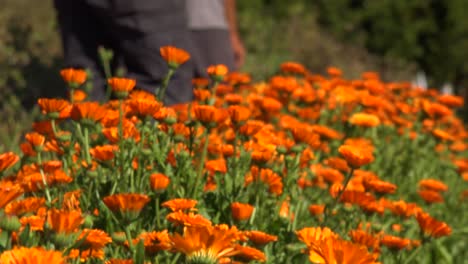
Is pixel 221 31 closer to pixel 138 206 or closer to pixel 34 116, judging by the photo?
pixel 34 116

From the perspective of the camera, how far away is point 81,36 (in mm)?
4391

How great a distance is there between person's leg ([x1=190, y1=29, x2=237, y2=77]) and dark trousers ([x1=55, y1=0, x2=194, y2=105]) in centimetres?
14

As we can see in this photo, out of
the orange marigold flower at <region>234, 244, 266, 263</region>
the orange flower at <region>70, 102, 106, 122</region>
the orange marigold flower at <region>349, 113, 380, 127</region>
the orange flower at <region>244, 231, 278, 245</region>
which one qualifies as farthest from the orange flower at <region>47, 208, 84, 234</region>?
the orange marigold flower at <region>349, 113, 380, 127</region>

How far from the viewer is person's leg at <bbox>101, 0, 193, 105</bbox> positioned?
397 cm

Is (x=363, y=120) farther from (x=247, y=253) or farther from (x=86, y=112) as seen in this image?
(x=247, y=253)

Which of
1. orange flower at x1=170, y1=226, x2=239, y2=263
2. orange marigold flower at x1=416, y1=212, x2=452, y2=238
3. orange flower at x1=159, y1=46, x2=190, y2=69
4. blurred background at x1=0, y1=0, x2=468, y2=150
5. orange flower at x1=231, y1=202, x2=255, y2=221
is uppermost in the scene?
orange flower at x1=159, y1=46, x2=190, y2=69

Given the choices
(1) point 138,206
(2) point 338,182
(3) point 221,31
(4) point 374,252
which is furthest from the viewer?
(3) point 221,31

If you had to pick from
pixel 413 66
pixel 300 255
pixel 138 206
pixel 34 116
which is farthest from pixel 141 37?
pixel 413 66

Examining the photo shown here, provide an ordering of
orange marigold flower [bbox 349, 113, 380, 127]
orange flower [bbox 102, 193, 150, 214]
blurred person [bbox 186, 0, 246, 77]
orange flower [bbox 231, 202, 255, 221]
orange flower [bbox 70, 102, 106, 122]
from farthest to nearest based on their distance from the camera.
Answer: blurred person [bbox 186, 0, 246, 77] < orange marigold flower [bbox 349, 113, 380, 127] < orange flower [bbox 70, 102, 106, 122] < orange flower [bbox 231, 202, 255, 221] < orange flower [bbox 102, 193, 150, 214]

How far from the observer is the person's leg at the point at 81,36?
4.31m

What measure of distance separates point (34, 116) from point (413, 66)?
9195mm

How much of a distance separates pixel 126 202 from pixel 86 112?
1.67ft

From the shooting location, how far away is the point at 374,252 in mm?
2387

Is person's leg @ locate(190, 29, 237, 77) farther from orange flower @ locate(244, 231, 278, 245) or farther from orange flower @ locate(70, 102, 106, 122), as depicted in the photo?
orange flower @ locate(244, 231, 278, 245)
